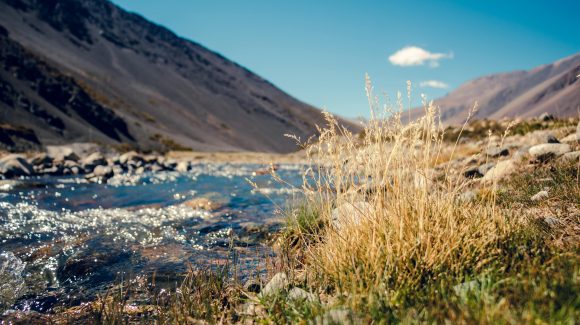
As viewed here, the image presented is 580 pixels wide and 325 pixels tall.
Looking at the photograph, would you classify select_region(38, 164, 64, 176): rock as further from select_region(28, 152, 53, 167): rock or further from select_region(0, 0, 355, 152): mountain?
select_region(0, 0, 355, 152): mountain

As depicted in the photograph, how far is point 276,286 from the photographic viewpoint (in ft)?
9.95

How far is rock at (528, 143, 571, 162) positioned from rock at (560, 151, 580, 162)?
38cm

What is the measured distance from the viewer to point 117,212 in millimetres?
9727

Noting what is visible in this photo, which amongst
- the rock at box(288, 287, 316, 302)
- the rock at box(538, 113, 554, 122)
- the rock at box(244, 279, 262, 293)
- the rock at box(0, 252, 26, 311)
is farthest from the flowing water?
the rock at box(538, 113, 554, 122)

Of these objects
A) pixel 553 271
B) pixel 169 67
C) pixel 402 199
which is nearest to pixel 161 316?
pixel 402 199

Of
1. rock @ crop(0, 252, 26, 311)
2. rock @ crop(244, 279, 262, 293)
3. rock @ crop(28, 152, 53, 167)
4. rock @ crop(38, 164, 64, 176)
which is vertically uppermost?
rock @ crop(28, 152, 53, 167)

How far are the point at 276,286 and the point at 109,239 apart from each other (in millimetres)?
4951

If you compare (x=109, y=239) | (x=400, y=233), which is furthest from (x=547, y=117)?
(x=109, y=239)

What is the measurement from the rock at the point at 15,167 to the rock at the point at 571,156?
66.9 feet

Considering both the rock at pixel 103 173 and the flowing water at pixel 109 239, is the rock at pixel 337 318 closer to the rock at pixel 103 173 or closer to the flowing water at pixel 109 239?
the flowing water at pixel 109 239

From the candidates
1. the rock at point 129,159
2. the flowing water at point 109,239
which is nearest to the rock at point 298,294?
the flowing water at point 109,239

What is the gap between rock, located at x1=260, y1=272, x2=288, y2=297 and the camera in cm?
292

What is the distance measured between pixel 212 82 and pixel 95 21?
44.7 meters

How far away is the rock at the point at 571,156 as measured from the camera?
5.52 meters
